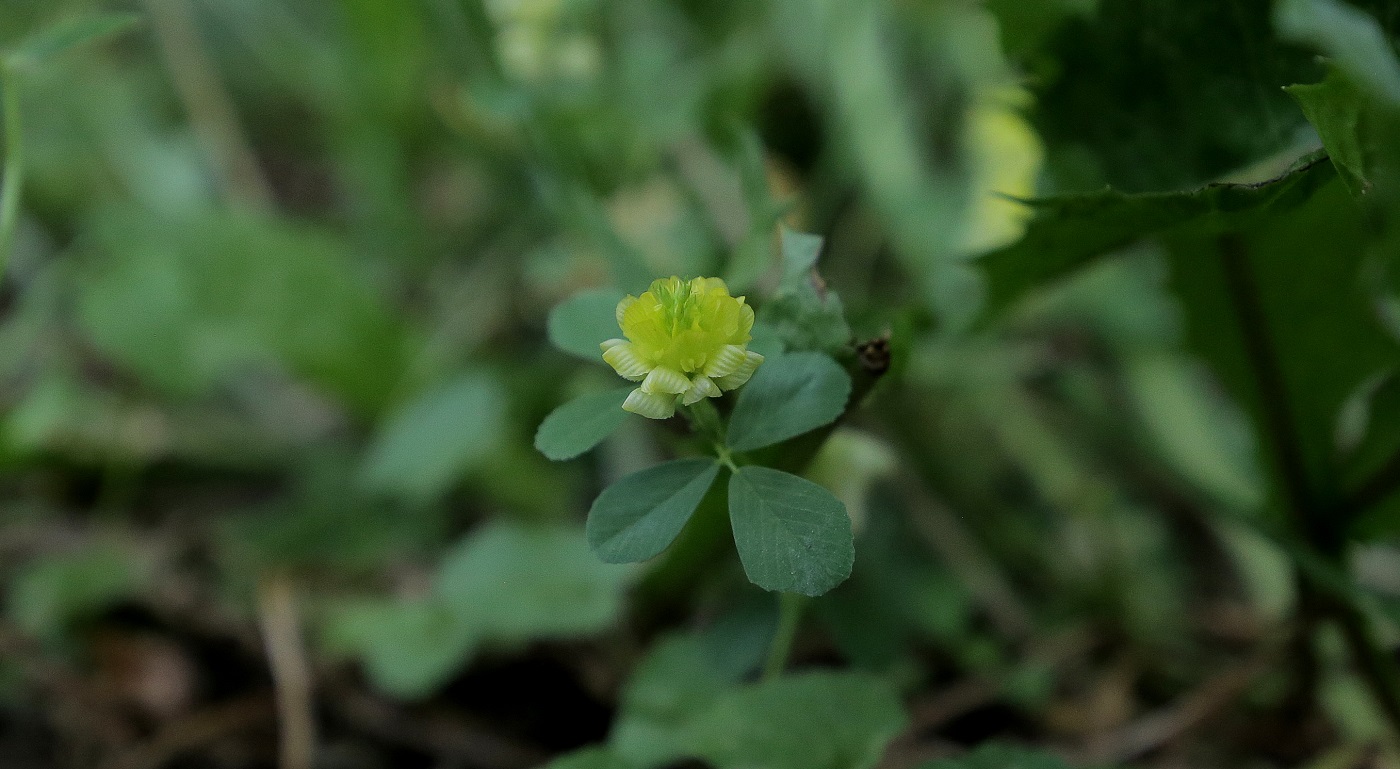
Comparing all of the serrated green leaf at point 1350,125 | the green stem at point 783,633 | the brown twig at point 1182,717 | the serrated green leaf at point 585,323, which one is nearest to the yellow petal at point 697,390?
the serrated green leaf at point 585,323

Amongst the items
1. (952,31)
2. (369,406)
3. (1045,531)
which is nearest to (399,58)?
(369,406)

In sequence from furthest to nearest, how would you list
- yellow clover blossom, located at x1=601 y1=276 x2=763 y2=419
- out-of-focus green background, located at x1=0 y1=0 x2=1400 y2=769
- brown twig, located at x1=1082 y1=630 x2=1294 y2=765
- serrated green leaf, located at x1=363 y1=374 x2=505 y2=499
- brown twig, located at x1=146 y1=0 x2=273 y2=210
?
brown twig, located at x1=146 y1=0 x2=273 y2=210
serrated green leaf, located at x1=363 y1=374 x2=505 y2=499
brown twig, located at x1=1082 y1=630 x2=1294 y2=765
out-of-focus green background, located at x1=0 y1=0 x2=1400 y2=769
yellow clover blossom, located at x1=601 y1=276 x2=763 y2=419

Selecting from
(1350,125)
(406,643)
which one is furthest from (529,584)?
(1350,125)

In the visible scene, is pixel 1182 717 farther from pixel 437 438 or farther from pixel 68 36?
pixel 68 36

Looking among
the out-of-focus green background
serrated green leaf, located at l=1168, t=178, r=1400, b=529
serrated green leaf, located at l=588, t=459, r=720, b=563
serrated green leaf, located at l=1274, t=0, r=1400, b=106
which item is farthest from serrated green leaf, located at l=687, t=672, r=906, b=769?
serrated green leaf, located at l=1274, t=0, r=1400, b=106

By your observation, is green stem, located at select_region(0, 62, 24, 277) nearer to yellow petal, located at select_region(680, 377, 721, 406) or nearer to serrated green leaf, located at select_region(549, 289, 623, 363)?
serrated green leaf, located at select_region(549, 289, 623, 363)

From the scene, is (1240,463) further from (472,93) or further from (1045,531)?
(472,93)
